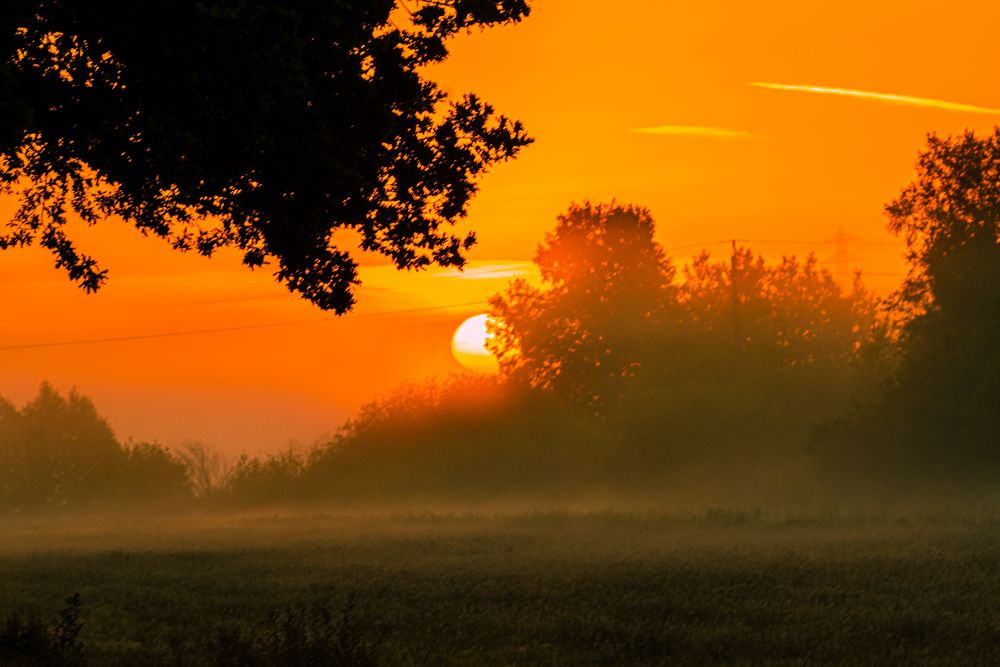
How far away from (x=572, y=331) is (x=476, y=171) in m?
75.6

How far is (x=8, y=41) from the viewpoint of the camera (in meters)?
15.6

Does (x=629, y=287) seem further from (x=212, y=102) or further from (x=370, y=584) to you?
→ (x=212, y=102)

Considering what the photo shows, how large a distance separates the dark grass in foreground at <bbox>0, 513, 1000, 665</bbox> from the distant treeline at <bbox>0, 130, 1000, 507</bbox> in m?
17.1

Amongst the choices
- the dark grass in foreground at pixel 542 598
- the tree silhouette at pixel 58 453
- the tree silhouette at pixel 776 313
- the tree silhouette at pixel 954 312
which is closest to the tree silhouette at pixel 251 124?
the dark grass in foreground at pixel 542 598

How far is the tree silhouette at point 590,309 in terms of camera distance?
308 feet

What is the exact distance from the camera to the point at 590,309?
9625cm

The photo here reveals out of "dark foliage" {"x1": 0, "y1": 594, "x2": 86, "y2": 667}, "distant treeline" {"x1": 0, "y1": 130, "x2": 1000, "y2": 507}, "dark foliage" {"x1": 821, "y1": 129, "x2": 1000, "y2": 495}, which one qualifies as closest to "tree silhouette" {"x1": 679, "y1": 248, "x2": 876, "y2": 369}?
"distant treeline" {"x1": 0, "y1": 130, "x2": 1000, "y2": 507}

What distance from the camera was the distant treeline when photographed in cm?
5734

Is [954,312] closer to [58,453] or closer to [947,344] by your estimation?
[947,344]

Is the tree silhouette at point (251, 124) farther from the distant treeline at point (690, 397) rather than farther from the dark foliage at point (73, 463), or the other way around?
the dark foliage at point (73, 463)

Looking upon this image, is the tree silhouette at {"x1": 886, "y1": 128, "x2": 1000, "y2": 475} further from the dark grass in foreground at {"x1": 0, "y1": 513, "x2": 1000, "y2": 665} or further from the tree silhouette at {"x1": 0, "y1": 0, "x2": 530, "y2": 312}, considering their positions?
the tree silhouette at {"x1": 0, "y1": 0, "x2": 530, "y2": 312}

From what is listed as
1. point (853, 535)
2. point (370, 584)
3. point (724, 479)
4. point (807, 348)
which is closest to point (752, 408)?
point (724, 479)

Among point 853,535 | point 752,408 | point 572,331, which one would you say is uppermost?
point 572,331

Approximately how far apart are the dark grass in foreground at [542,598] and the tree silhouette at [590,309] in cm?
5231
